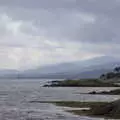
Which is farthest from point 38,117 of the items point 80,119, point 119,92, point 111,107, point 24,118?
point 119,92

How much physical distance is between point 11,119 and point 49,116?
6628mm

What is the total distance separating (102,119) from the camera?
58031 mm

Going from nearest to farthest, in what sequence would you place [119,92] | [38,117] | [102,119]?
1. [102,119]
2. [38,117]
3. [119,92]

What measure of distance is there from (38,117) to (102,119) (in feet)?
31.0

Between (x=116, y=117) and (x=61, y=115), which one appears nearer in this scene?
(x=116, y=117)

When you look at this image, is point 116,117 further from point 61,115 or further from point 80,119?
point 61,115

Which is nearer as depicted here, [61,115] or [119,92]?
[61,115]

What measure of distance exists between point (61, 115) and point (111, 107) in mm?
7334

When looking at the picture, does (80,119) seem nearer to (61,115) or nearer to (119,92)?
(61,115)

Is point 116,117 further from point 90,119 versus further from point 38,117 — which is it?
point 38,117

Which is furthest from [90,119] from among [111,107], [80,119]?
[111,107]

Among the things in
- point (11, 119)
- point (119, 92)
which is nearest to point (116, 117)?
point (11, 119)

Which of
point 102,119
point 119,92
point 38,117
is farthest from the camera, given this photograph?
point 119,92

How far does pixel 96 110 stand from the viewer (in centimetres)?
6612
